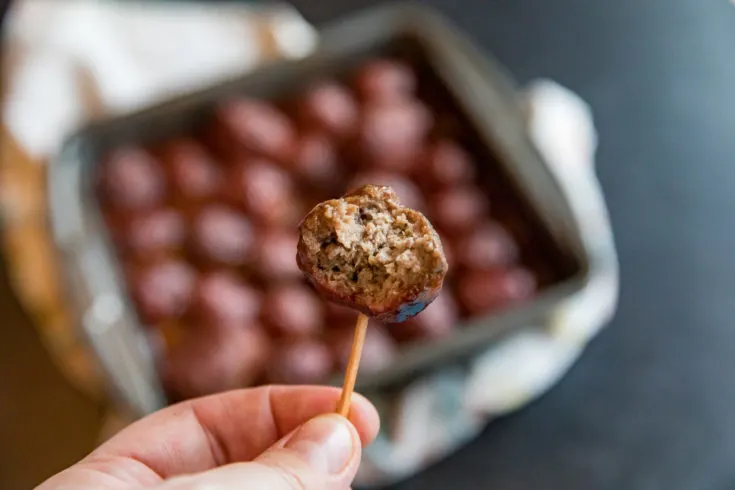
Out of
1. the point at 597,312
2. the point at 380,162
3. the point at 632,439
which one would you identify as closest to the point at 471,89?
the point at 380,162

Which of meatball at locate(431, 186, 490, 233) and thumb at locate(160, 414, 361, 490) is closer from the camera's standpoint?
thumb at locate(160, 414, 361, 490)

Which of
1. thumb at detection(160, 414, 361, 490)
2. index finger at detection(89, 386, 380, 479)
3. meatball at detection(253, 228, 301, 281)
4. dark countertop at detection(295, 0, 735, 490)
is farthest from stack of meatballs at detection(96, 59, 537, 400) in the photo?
thumb at detection(160, 414, 361, 490)

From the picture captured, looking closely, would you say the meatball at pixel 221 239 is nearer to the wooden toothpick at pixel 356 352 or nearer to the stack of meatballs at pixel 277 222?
the stack of meatballs at pixel 277 222

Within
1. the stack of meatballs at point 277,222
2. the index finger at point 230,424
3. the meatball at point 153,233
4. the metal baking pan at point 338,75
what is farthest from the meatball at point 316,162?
the index finger at point 230,424

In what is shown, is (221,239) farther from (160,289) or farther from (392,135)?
(392,135)

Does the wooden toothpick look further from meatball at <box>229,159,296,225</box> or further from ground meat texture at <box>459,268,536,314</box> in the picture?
meatball at <box>229,159,296,225</box>

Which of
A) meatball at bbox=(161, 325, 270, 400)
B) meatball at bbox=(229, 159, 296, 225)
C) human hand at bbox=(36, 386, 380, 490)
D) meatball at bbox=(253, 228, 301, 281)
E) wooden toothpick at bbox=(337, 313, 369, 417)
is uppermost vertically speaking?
wooden toothpick at bbox=(337, 313, 369, 417)

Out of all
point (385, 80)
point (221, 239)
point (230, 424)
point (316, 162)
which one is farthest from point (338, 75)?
point (230, 424)
